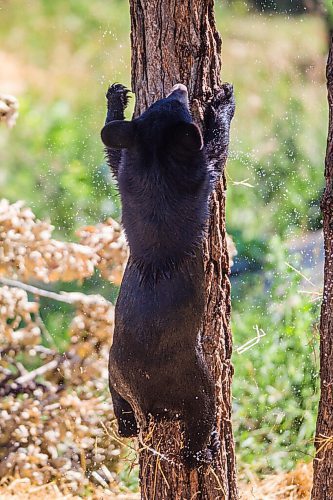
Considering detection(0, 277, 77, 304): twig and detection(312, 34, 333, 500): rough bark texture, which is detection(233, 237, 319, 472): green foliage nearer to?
detection(0, 277, 77, 304): twig

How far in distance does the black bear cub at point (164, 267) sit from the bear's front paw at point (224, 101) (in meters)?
0.20

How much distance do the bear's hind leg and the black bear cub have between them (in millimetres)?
138

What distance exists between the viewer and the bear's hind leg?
2744mm

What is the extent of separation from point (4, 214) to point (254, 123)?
106 inches

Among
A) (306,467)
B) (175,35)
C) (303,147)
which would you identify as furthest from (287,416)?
(175,35)

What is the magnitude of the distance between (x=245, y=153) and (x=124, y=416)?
3352 millimetres

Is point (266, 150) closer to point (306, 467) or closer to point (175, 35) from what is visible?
point (306, 467)

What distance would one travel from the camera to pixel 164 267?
98.0 inches

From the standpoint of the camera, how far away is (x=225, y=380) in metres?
2.98

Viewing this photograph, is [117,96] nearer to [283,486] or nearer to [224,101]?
[224,101]

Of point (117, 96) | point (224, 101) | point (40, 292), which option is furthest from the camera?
point (40, 292)

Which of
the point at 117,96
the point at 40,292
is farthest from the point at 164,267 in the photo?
the point at 40,292

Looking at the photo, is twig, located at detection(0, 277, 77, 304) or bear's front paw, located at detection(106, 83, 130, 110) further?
twig, located at detection(0, 277, 77, 304)

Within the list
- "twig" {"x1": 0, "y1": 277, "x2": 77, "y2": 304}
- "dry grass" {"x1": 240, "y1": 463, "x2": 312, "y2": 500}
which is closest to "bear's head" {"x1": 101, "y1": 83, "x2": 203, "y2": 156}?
"twig" {"x1": 0, "y1": 277, "x2": 77, "y2": 304}
